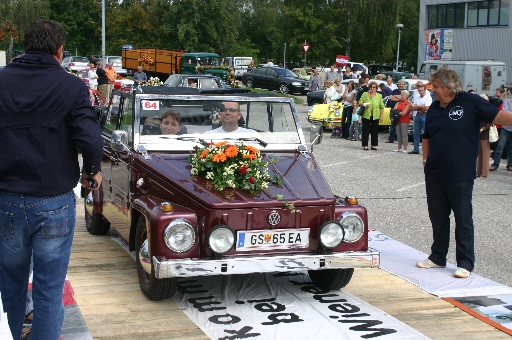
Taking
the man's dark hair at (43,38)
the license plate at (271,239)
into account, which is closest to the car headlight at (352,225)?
the license plate at (271,239)

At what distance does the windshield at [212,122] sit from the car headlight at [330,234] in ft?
4.90

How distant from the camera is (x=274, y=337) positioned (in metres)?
5.10

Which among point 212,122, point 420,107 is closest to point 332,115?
point 420,107

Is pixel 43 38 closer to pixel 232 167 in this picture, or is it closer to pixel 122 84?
pixel 232 167

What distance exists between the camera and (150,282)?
567 centimetres

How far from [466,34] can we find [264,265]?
3922cm

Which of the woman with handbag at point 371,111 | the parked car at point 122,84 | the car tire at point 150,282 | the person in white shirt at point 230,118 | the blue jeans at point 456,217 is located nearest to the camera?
the car tire at point 150,282

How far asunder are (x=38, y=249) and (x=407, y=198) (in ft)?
27.6

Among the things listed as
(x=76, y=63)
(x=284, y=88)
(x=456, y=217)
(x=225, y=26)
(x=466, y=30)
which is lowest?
(x=456, y=217)

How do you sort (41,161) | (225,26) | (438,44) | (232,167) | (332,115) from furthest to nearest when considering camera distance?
(225,26) < (438,44) < (332,115) < (232,167) < (41,161)

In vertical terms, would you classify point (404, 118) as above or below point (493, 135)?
above

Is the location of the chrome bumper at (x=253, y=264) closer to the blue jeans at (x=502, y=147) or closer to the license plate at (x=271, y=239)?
the license plate at (x=271, y=239)

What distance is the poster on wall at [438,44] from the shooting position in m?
42.9

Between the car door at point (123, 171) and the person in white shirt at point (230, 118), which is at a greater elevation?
the person in white shirt at point (230, 118)
